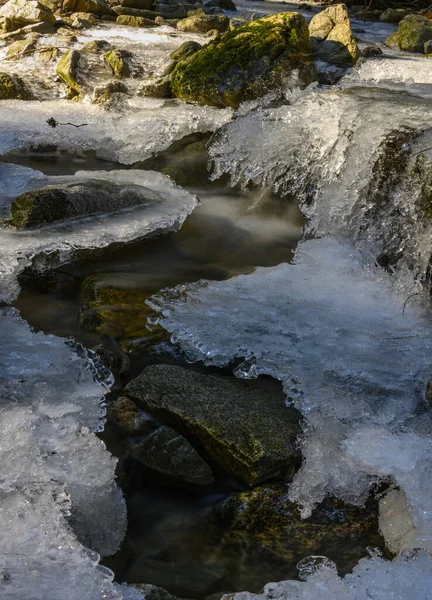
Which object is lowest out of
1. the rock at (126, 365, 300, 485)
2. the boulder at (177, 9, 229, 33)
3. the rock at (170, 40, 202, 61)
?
the rock at (126, 365, 300, 485)

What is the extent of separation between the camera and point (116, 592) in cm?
224

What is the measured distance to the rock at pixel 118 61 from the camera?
8.79 metres

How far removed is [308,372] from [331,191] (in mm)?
2569

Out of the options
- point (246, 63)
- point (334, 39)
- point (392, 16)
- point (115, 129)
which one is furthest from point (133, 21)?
point (392, 16)

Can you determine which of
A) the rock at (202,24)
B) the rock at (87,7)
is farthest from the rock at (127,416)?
the rock at (87,7)

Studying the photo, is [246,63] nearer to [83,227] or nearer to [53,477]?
[83,227]

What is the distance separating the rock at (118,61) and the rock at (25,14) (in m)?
1.97

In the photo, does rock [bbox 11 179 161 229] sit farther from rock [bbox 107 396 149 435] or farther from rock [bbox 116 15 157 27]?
rock [bbox 116 15 157 27]

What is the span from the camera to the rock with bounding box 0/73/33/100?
841 cm

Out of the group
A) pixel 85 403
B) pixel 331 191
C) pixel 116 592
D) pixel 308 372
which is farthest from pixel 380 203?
pixel 116 592

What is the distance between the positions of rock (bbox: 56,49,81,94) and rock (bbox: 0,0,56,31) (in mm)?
1792

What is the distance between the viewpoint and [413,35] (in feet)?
32.7

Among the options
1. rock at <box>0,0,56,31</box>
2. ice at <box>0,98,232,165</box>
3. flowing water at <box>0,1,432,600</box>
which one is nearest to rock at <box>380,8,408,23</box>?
flowing water at <box>0,1,432,600</box>

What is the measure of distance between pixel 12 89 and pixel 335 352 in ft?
21.5
